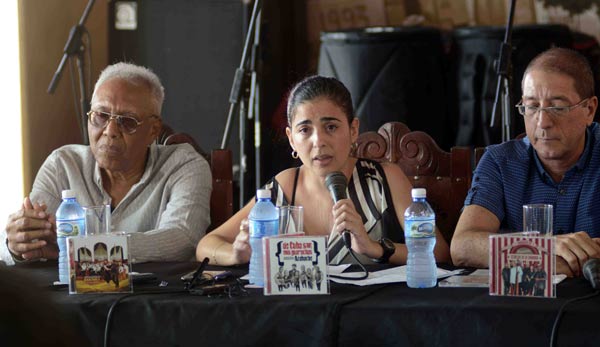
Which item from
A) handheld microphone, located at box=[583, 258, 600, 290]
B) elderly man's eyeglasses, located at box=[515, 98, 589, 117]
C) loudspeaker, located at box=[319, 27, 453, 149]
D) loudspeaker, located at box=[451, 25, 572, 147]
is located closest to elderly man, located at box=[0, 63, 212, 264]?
elderly man's eyeglasses, located at box=[515, 98, 589, 117]

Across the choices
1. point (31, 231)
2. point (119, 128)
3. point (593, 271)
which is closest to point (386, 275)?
point (593, 271)

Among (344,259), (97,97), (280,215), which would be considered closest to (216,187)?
(97,97)

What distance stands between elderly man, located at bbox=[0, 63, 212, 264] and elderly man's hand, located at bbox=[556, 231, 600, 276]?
1.09 m

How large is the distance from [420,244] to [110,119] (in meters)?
1.20

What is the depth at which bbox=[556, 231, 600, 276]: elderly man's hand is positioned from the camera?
6.24ft

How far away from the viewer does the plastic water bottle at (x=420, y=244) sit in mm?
1852

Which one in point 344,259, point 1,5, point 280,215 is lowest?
point 344,259

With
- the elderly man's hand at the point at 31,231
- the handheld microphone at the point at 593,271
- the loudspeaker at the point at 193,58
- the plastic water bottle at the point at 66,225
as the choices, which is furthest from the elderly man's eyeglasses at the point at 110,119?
Answer: the loudspeaker at the point at 193,58

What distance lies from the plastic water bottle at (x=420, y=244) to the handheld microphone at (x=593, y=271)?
1.02 feet

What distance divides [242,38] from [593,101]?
2.67 metres

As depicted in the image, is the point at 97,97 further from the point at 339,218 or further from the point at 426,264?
the point at 426,264

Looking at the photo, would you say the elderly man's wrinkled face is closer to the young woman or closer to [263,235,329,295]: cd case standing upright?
the young woman

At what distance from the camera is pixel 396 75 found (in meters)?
5.05

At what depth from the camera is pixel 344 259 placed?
2.34 m
